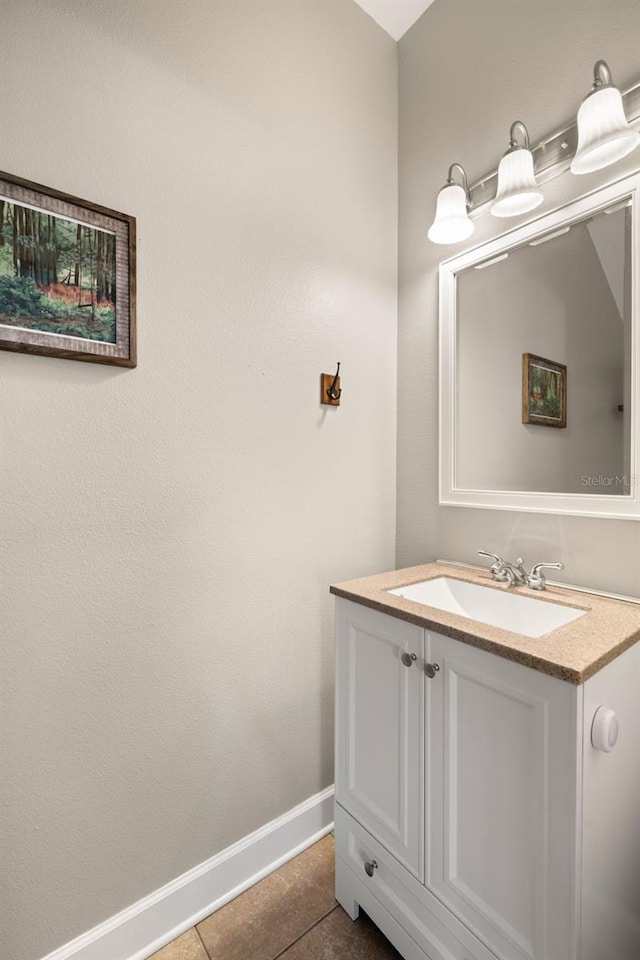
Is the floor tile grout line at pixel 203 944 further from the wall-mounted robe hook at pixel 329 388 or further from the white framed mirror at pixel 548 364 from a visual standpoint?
the wall-mounted robe hook at pixel 329 388

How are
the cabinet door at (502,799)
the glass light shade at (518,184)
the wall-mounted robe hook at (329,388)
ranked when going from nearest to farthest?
the cabinet door at (502,799), the glass light shade at (518,184), the wall-mounted robe hook at (329,388)

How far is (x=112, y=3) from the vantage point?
3.46ft

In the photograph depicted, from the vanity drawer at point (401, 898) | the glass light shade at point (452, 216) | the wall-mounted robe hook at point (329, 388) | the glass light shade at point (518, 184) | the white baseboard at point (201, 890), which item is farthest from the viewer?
the wall-mounted robe hook at point (329, 388)

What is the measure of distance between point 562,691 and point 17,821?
1162mm

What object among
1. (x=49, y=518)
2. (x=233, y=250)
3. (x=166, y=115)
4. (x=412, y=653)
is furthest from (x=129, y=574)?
(x=166, y=115)

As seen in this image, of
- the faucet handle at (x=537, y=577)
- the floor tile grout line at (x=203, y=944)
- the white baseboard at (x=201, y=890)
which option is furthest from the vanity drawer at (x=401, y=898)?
the faucet handle at (x=537, y=577)

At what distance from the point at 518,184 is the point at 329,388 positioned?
2.53 feet

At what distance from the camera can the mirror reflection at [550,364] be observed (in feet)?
3.66

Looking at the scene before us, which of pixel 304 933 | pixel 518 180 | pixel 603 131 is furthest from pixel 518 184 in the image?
pixel 304 933

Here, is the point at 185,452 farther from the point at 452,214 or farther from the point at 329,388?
the point at 452,214

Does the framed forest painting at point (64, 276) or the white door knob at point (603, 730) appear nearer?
the white door knob at point (603, 730)

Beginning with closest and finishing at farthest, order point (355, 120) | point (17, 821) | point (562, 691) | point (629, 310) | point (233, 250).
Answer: point (562, 691) → point (17, 821) → point (629, 310) → point (233, 250) → point (355, 120)

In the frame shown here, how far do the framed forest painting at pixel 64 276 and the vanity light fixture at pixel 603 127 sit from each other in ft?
3.67

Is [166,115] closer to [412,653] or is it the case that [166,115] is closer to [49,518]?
[49,518]
